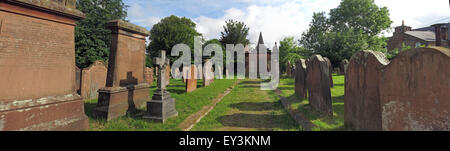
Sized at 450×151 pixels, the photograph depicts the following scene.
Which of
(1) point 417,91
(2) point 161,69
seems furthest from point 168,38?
(1) point 417,91

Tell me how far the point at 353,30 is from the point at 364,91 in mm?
25567

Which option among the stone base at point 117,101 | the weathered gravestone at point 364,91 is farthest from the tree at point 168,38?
the weathered gravestone at point 364,91

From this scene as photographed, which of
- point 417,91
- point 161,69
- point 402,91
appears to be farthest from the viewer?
point 161,69

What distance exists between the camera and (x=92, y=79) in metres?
8.55

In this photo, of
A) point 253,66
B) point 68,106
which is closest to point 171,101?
point 68,106

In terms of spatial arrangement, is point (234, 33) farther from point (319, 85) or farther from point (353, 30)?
point (319, 85)

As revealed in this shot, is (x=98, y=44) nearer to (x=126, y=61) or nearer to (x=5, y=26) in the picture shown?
(x=126, y=61)

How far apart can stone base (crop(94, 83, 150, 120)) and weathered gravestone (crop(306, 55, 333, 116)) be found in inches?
218

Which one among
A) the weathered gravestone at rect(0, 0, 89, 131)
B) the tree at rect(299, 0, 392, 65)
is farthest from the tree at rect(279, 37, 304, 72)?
the weathered gravestone at rect(0, 0, 89, 131)

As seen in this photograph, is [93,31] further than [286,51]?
No

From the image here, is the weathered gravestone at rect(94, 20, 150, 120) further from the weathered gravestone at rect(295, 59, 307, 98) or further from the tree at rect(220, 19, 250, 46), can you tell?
the tree at rect(220, 19, 250, 46)

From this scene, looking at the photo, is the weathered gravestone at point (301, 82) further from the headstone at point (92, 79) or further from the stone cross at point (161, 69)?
the headstone at point (92, 79)

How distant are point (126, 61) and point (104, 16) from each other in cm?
1799

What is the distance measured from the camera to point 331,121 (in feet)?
15.7
